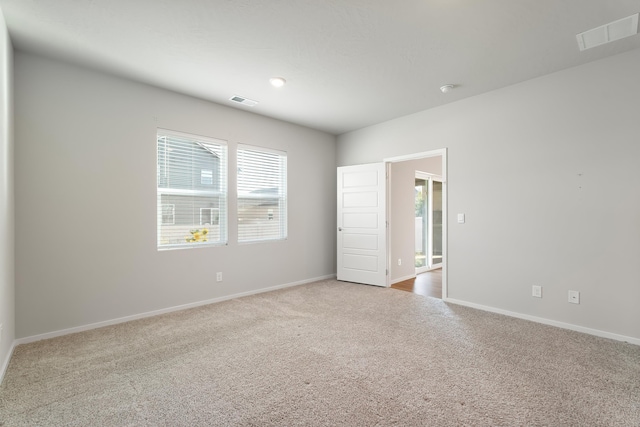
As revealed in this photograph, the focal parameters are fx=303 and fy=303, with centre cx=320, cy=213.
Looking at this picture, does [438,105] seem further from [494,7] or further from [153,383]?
[153,383]

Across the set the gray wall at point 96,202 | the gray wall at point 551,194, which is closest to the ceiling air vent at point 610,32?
the gray wall at point 551,194

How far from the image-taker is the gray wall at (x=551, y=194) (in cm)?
286

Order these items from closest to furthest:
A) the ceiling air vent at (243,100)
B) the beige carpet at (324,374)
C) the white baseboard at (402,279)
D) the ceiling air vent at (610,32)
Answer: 1. the beige carpet at (324,374)
2. the ceiling air vent at (610,32)
3. the ceiling air vent at (243,100)
4. the white baseboard at (402,279)

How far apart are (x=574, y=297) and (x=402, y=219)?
111 inches

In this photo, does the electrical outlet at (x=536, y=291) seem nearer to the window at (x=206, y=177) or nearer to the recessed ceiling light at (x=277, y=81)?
the recessed ceiling light at (x=277, y=81)

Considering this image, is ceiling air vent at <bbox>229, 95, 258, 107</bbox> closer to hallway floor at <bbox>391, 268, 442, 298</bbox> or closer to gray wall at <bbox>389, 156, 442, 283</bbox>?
gray wall at <bbox>389, 156, 442, 283</bbox>

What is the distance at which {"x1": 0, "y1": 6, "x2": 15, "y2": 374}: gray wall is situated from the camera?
7.43 feet

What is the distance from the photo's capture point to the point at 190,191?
155 inches

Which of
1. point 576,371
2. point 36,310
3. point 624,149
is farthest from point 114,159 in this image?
point 624,149

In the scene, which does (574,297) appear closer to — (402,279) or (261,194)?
(402,279)

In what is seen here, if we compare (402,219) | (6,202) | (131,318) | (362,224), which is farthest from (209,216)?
(402,219)

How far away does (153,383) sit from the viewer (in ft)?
7.07

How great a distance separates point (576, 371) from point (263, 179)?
13.5 feet

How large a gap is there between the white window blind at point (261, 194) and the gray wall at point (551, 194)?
7.81 ft
